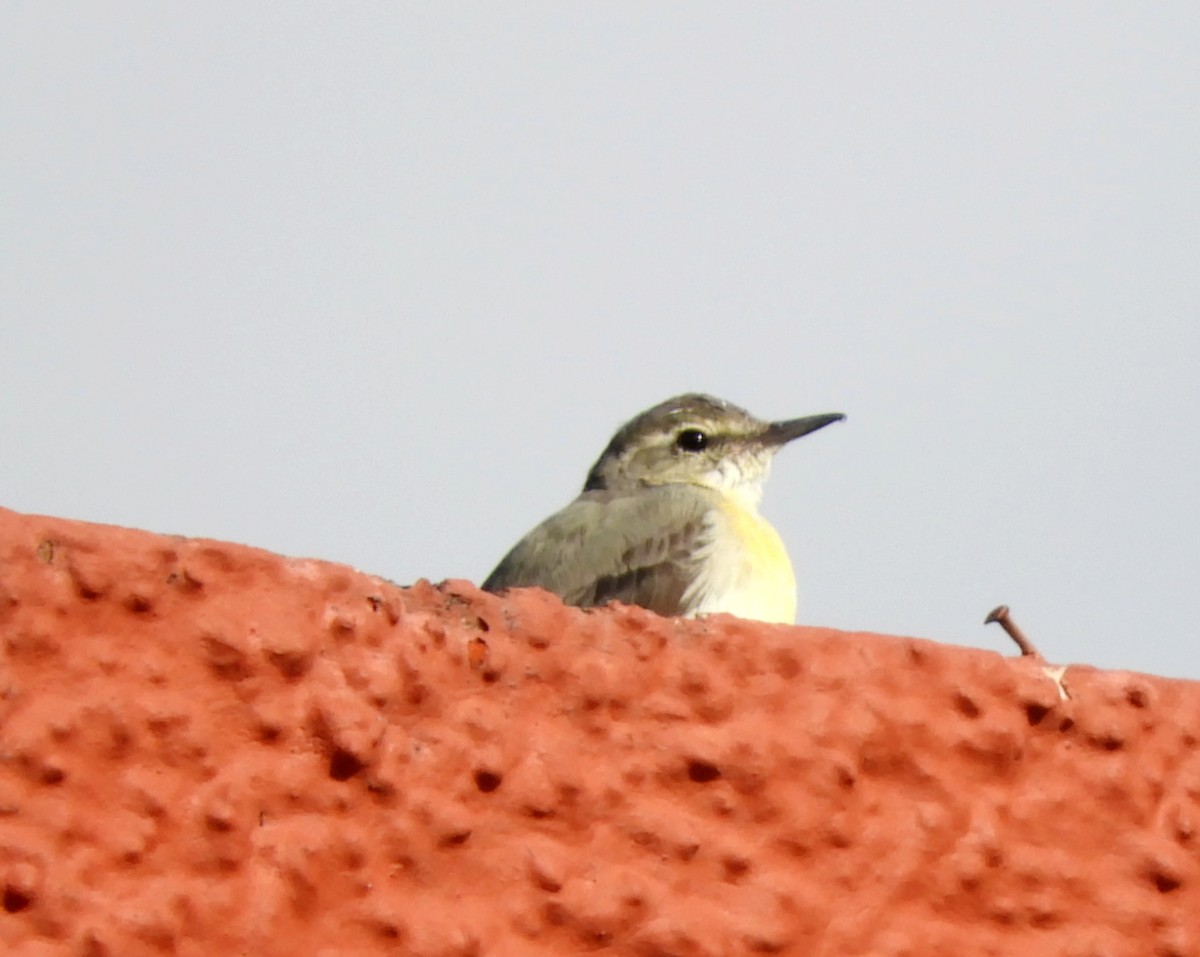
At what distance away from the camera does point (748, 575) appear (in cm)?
663

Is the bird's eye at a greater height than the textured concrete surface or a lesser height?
greater

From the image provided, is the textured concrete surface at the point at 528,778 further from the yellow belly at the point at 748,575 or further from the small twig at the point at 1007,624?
the yellow belly at the point at 748,575

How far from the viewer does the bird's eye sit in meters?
8.20

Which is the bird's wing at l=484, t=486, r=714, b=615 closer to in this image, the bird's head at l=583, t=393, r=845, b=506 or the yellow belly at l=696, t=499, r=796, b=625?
the yellow belly at l=696, t=499, r=796, b=625

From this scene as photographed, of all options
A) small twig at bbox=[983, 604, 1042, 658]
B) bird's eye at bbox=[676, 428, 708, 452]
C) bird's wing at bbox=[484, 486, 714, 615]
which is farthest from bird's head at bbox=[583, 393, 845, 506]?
small twig at bbox=[983, 604, 1042, 658]

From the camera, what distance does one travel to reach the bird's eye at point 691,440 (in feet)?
26.9

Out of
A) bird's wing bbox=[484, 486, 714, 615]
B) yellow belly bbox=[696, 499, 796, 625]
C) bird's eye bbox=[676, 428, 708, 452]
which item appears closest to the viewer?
bird's wing bbox=[484, 486, 714, 615]

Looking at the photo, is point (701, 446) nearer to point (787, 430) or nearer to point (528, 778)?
point (787, 430)

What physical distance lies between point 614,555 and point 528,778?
4.02 meters

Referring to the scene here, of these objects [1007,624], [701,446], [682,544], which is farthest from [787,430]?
[1007,624]

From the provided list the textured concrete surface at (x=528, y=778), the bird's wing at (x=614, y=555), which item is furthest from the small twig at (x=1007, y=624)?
the bird's wing at (x=614, y=555)

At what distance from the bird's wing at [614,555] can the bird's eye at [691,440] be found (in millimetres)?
1030

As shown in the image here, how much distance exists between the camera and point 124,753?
232 centimetres

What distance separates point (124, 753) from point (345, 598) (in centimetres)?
33
